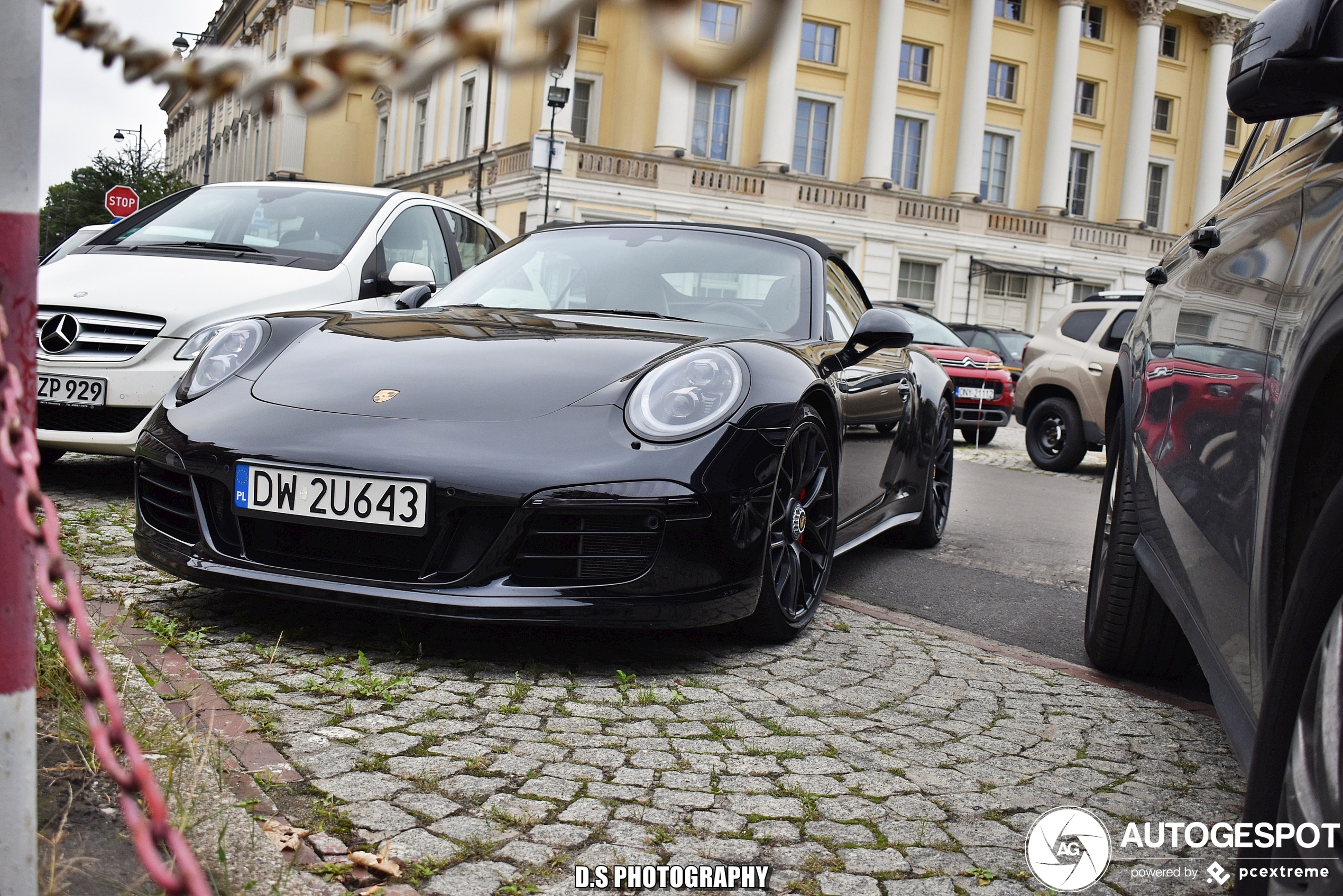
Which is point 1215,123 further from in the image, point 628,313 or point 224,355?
point 224,355

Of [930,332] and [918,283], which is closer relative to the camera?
[930,332]

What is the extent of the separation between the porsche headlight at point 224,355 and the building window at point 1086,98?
43.1 meters

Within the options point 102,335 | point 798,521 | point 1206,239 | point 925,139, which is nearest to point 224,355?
point 798,521

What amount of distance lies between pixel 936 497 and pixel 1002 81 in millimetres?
39156

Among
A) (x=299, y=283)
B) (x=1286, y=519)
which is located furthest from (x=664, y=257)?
(x=1286, y=519)

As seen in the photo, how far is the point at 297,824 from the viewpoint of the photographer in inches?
86.7

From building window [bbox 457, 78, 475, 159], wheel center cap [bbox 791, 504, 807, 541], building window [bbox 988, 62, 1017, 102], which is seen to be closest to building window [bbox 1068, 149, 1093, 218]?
building window [bbox 988, 62, 1017, 102]

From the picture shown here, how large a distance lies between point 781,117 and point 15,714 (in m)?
37.2

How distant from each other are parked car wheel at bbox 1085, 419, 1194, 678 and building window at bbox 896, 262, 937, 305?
3608 cm

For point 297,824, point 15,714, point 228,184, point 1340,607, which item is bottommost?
point 297,824

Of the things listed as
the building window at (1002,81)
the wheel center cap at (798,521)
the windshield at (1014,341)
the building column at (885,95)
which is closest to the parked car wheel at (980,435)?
the windshield at (1014,341)

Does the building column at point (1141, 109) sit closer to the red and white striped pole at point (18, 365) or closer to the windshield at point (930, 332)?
the windshield at point (930, 332)

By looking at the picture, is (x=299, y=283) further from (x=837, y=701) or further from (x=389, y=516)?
(x=837, y=701)

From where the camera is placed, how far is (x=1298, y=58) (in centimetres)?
185
